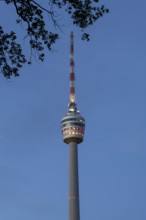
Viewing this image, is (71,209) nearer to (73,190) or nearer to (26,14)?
(73,190)

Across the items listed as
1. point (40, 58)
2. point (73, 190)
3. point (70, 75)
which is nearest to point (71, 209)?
point (73, 190)

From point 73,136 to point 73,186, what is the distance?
17.7 m

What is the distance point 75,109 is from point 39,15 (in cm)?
14362

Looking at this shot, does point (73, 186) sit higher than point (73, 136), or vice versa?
point (73, 136)

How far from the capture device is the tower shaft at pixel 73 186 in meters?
139

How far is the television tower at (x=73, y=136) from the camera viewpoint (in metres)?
140

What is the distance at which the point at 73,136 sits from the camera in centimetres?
15112

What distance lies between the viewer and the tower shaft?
139 m

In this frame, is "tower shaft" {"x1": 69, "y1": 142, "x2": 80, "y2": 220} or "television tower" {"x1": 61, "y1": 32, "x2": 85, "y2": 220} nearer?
"tower shaft" {"x1": 69, "y1": 142, "x2": 80, "y2": 220}

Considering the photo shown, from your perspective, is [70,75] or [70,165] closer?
[70,165]

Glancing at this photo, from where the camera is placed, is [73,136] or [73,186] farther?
[73,136]

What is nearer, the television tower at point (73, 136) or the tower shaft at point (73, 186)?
the tower shaft at point (73, 186)

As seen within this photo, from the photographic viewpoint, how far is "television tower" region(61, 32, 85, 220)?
140 meters

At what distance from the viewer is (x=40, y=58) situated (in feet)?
60.4
